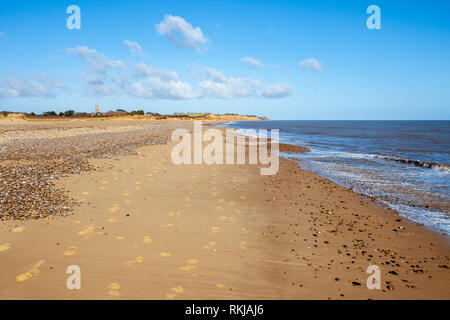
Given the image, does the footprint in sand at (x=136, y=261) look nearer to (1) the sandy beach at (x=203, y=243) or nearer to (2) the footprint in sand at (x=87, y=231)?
(1) the sandy beach at (x=203, y=243)

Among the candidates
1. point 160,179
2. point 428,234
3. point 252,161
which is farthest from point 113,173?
point 428,234

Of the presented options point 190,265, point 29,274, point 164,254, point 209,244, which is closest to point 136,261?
point 164,254

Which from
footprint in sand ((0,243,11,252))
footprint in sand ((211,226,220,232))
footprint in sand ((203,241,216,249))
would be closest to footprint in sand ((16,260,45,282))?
footprint in sand ((0,243,11,252))

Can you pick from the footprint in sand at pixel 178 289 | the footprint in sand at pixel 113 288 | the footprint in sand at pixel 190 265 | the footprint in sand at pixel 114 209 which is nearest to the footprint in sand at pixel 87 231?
the footprint in sand at pixel 114 209

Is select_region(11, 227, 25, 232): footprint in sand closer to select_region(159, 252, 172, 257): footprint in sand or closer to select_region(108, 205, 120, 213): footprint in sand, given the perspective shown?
select_region(108, 205, 120, 213): footprint in sand

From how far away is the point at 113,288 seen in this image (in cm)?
393

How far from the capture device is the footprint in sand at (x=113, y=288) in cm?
382

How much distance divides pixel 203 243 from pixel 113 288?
213 cm

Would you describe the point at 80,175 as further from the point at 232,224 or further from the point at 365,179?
the point at 365,179

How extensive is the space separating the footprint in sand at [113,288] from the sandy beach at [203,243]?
2 centimetres

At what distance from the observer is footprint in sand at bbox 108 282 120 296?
3820 millimetres

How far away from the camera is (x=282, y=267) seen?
4.76 metres

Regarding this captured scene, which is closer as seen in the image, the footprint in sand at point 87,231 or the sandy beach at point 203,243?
the sandy beach at point 203,243
